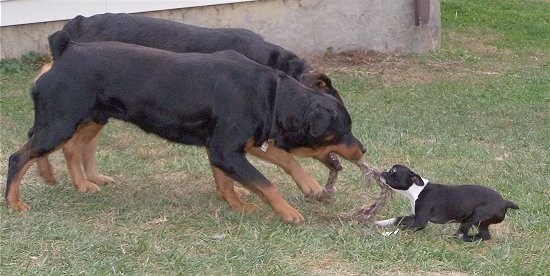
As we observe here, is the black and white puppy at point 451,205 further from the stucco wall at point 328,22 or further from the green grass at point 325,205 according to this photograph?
the stucco wall at point 328,22

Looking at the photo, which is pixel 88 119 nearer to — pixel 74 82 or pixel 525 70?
pixel 74 82

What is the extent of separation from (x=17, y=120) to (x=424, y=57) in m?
5.67

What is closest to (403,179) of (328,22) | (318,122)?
(318,122)

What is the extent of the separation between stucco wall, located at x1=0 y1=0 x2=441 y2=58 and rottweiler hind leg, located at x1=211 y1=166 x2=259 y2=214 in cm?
536

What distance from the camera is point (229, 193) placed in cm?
652

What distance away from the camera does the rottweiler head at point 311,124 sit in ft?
19.7

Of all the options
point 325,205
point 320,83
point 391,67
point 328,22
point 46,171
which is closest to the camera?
point 325,205

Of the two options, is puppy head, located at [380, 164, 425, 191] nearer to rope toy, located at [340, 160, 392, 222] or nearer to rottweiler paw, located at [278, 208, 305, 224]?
rope toy, located at [340, 160, 392, 222]

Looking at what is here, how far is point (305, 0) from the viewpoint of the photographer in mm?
12328

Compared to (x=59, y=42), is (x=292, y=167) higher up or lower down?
lower down

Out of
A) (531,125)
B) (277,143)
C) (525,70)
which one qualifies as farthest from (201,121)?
(525,70)

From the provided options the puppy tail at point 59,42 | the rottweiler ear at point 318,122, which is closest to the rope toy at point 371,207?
the rottweiler ear at point 318,122

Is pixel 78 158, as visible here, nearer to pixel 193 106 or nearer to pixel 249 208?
pixel 193 106

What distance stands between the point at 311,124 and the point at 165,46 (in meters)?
1.61
